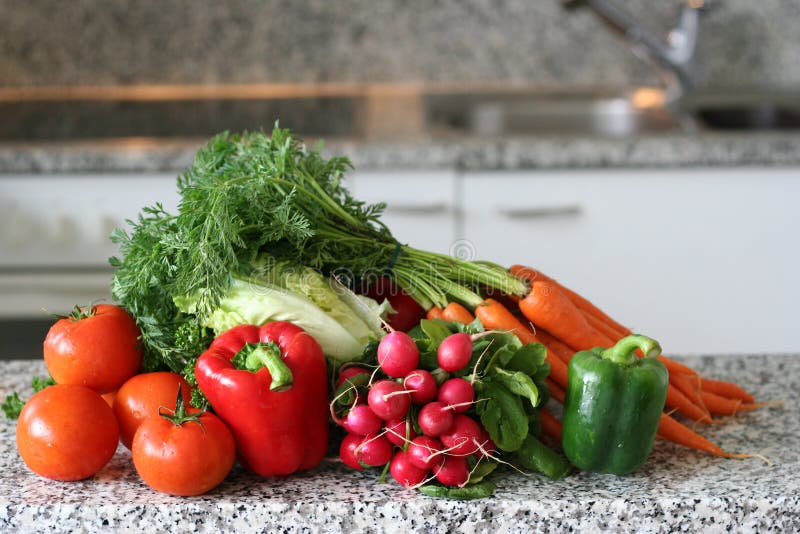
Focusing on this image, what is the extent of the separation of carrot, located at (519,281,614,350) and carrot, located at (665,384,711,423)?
0.36 ft

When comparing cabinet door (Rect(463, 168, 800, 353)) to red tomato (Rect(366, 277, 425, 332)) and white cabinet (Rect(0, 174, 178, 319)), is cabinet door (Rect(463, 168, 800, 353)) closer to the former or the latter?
white cabinet (Rect(0, 174, 178, 319))

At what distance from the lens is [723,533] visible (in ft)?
2.70

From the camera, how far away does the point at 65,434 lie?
2.75 feet

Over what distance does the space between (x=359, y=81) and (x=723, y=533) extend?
230 cm

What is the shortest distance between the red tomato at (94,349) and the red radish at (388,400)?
0.28m

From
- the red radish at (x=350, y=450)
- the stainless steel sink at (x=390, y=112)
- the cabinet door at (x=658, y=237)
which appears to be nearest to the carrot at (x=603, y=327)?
the red radish at (x=350, y=450)

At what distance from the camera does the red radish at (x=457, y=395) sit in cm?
83

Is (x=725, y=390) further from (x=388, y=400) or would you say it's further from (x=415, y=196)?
(x=415, y=196)

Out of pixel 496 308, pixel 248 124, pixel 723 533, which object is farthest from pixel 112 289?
pixel 248 124

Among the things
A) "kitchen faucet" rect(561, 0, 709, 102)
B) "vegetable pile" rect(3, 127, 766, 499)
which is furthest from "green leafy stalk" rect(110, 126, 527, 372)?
"kitchen faucet" rect(561, 0, 709, 102)

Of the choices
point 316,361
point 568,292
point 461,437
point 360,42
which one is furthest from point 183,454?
point 360,42

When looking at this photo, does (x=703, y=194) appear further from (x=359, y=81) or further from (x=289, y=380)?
(x=289, y=380)

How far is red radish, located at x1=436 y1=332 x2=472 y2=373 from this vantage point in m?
0.84

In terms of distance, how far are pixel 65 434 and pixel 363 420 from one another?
0.28m
